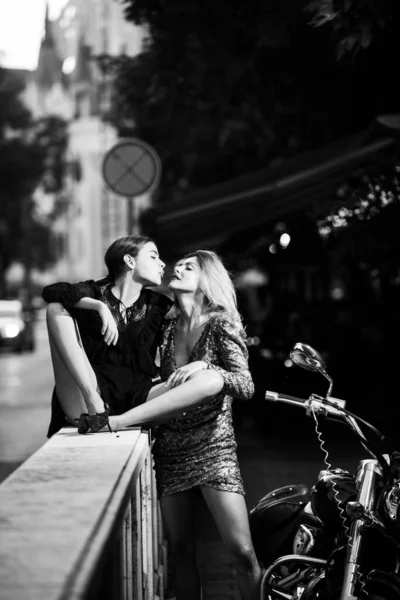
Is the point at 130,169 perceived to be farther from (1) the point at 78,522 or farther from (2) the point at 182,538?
(1) the point at 78,522

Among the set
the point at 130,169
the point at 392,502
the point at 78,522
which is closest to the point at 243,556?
the point at 392,502

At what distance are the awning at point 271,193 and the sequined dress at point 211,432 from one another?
6688 mm

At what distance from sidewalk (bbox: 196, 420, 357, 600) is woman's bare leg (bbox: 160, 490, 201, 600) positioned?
1.35m

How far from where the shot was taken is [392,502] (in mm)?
3840

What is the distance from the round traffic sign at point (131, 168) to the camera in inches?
618

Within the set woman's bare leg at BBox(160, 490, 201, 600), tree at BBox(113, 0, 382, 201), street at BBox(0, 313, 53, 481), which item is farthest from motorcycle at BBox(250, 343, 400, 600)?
tree at BBox(113, 0, 382, 201)

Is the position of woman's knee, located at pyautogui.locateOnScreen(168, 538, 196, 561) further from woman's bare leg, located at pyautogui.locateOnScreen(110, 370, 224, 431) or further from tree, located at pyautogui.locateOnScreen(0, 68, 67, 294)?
tree, located at pyautogui.locateOnScreen(0, 68, 67, 294)

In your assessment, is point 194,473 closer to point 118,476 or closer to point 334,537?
point 334,537

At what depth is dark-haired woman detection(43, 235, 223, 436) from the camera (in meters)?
4.54

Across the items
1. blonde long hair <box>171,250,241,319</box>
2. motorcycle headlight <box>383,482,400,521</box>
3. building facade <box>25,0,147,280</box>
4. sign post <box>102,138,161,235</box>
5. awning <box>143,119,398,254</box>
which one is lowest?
motorcycle headlight <box>383,482,400,521</box>

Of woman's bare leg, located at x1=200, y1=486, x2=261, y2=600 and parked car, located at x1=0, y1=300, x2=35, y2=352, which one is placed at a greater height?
parked car, located at x1=0, y1=300, x2=35, y2=352

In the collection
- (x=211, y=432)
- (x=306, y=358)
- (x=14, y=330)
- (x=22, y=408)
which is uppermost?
(x=14, y=330)

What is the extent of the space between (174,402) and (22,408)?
14.1 m

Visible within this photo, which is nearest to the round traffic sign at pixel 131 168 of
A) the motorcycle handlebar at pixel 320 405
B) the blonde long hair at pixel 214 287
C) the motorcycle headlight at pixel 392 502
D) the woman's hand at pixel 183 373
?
the blonde long hair at pixel 214 287
